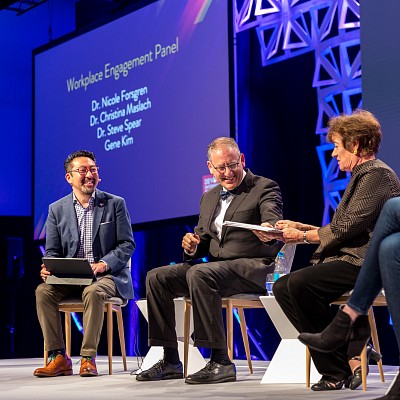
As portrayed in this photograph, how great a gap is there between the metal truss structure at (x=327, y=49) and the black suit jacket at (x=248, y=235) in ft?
5.23

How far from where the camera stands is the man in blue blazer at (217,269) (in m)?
3.66

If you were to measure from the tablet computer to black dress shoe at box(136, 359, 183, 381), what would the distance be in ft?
2.30

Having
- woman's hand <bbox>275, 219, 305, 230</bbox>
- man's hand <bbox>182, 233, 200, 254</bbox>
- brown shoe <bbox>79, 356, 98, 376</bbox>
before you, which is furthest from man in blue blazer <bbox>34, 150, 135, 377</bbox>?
woman's hand <bbox>275, 219, 305, 230</bbox>

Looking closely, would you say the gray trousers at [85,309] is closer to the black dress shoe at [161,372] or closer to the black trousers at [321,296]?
the black dress shoe at [161,372]

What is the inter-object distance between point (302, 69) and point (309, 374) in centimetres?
303

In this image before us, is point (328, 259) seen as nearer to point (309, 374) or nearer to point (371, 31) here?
point (309, 374)

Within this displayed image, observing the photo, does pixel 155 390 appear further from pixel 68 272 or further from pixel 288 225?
pixel 68 272

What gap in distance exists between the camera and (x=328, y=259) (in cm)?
322

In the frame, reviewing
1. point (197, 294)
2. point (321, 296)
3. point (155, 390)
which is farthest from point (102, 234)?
point (321, 296)

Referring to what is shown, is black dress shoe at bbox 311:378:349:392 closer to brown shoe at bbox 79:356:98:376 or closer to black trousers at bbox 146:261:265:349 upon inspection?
black trousers at bbox 146:261:265:349

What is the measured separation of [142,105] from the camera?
6.73 meters

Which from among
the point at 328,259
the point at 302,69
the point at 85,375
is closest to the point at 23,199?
the point at 302,69

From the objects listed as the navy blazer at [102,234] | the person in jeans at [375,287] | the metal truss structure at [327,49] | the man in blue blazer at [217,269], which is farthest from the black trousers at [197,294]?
the metal truss structure at [327,49]

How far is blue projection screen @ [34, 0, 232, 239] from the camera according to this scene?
614 cm
